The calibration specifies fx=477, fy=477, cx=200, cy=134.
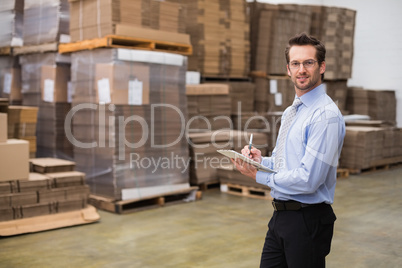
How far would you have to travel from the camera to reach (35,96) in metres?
8.02

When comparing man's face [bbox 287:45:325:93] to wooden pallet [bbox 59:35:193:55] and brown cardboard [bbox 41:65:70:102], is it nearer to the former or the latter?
wooden pallet [bbox 59:35:193:55]

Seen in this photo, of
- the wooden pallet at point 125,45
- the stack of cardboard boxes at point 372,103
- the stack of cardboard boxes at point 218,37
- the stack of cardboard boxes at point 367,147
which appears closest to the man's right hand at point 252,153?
the wooden pallet at point 125,45

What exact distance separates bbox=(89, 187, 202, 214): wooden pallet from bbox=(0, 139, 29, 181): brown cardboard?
122 centimetres

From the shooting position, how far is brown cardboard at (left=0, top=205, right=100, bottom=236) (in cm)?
544

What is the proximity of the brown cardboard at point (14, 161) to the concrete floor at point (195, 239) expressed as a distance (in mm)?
747

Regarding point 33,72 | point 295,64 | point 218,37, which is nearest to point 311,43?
point 295,64

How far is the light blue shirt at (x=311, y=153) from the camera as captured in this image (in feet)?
7.55

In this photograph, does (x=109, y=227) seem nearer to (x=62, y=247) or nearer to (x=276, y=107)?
(x=62, y=247)

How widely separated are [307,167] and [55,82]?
19.9ft

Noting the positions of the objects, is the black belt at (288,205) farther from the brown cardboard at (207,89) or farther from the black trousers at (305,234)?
the brown cardboard at (207,89)

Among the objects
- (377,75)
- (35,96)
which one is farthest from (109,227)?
(377,75)

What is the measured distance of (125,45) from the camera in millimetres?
6980

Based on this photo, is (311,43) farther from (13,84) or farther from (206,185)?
(13,84)

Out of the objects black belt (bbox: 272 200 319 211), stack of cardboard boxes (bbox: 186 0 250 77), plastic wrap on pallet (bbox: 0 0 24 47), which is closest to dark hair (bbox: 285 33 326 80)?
black belt (bbox: 272 200 319 211)
